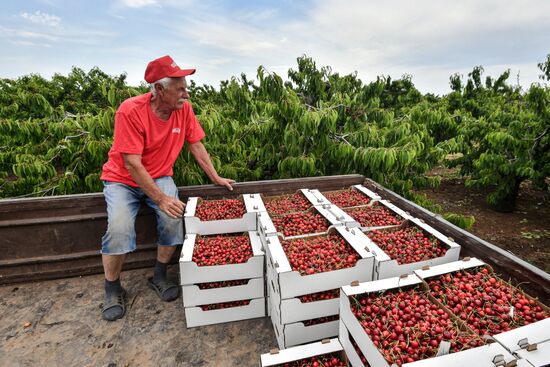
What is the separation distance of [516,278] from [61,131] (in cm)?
480

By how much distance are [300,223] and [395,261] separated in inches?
35.4

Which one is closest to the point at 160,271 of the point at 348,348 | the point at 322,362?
the point at 322,362

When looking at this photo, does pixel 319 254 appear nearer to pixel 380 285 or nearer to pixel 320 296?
pixel 320 296

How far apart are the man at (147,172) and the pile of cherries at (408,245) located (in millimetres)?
1773

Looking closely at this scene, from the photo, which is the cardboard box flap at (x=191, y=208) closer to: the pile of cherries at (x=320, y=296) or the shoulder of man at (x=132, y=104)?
the shoulder of man at (x=132, y=104)

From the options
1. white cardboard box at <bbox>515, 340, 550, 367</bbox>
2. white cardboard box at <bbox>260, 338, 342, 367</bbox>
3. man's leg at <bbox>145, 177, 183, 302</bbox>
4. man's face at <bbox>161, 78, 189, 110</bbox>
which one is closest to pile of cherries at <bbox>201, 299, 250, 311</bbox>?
man's leg at <bbox>145, 177, 183, 302</bbox>

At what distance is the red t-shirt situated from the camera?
261 cm

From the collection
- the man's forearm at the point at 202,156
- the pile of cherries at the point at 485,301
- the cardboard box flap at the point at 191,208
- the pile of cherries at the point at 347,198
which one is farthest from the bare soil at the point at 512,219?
the cardboard box flap at the point at 191,208

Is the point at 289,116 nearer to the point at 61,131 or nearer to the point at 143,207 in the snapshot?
the point at 143,207

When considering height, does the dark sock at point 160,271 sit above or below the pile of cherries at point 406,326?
below

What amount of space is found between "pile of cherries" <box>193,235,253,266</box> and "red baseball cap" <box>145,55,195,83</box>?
4.71ft

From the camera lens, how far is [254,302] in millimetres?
2613

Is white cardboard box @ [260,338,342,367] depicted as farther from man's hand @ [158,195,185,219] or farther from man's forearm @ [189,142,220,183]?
man's forearm @ [189,142,220,183]

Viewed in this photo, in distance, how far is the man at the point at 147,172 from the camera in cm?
261
